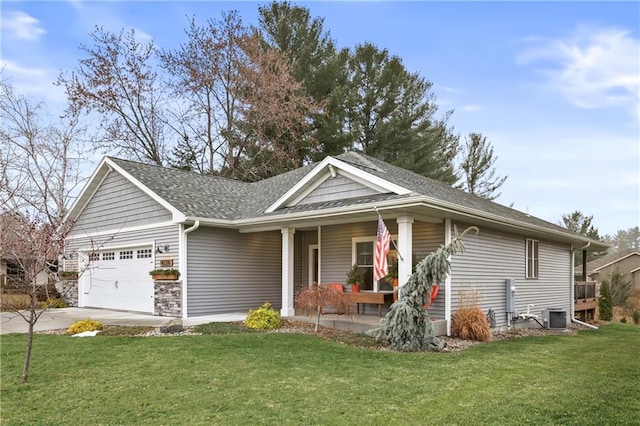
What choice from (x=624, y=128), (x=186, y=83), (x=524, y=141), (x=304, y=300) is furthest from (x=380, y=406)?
(x=186, y=83)

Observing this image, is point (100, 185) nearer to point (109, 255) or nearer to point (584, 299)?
point (109, 255)

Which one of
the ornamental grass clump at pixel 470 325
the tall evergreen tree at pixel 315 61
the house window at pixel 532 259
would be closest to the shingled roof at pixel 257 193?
the house window at pixel 532 259

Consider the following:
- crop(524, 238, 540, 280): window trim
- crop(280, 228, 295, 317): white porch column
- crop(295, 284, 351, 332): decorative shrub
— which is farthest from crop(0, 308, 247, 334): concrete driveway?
crop(524, 238, 540, 280): window trim

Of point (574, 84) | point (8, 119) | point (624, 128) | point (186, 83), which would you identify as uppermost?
point (186, 83)

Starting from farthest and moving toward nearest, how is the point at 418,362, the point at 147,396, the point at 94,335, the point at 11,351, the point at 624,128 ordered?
the point at 624,128, the point at 94,335, the point at 11,351, the point at 418,362, the point at 147,396

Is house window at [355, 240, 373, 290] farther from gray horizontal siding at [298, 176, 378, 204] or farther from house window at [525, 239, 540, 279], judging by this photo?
house window at [525, 239, 540, 279]

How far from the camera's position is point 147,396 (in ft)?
18.1

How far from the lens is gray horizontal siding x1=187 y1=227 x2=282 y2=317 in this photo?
40.9 feet

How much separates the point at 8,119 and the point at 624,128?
2495cm

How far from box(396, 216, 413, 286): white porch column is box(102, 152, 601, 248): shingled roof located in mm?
→ 558

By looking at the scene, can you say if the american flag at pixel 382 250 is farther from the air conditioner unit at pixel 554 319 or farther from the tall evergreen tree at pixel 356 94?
the tall evergreen tree at pixel 356 94

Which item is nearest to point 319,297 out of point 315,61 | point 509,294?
point 509,294

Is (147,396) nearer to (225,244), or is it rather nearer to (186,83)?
(225,244)

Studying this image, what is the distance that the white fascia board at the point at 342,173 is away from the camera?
32.9 feet
